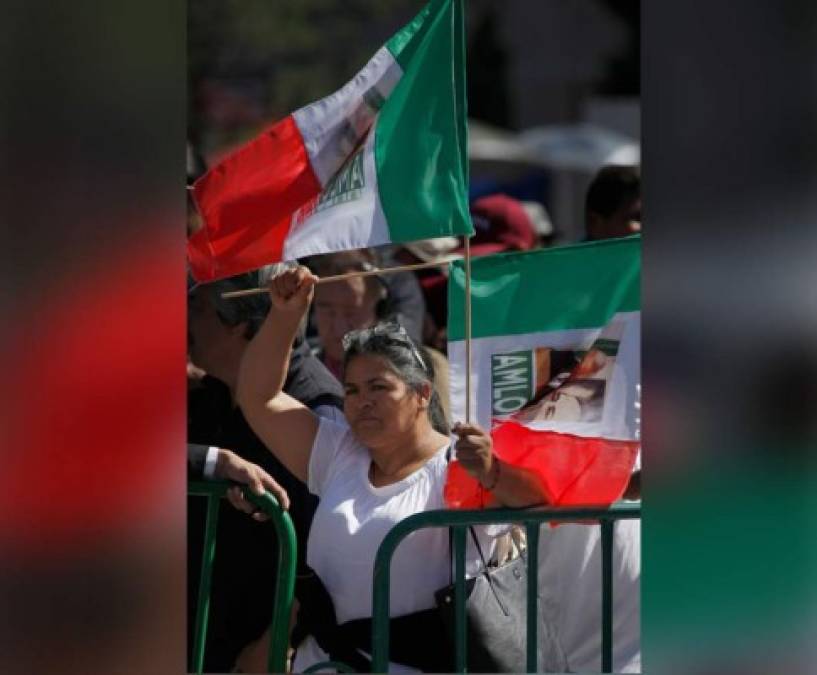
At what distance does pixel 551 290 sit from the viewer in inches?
189

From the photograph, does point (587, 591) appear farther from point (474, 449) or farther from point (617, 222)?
point (617, 222)

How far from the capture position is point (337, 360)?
6.00 metres

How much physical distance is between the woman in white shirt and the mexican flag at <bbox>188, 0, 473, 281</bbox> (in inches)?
6.4

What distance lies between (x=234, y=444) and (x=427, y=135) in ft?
3.81

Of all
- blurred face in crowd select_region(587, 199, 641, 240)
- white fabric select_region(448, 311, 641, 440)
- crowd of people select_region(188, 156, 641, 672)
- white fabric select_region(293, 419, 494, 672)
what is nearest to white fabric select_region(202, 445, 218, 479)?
crowd of people select_region(188, 156, 641, 672)

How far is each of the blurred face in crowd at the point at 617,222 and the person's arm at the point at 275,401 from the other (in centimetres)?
159

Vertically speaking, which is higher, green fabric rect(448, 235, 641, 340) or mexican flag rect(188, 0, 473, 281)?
mexican flag rect(188, 0, 473, 281)

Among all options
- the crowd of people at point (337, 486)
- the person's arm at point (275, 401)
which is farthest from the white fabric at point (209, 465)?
the person's arm at point (275, 401)

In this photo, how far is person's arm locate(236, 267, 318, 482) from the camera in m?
4.71

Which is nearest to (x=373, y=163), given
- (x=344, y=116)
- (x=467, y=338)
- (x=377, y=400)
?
(x=344, y=116)

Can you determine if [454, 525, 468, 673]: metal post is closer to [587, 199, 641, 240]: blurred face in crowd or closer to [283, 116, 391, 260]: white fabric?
[283, 116, 391, 260]: white fabric
